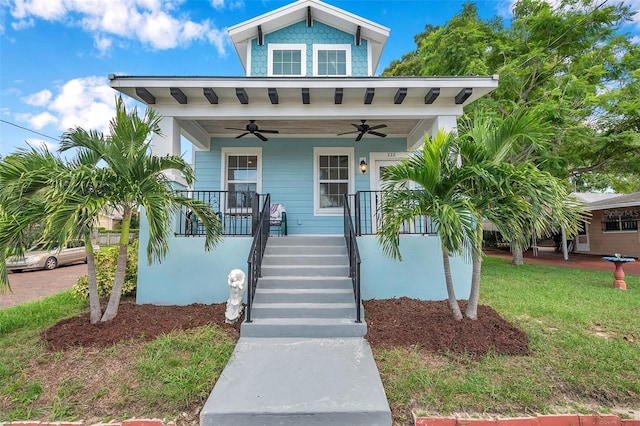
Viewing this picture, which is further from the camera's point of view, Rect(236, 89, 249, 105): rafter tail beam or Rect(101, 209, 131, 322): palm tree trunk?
Rect(236, 89, 249, 105): rafter tail beam

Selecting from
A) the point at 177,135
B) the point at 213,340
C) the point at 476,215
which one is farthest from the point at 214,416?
the point at 177,135

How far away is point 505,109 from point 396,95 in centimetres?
574

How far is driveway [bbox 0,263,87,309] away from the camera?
6957 mm

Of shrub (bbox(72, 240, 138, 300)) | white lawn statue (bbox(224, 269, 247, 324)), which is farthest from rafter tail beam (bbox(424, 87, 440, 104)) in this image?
shrub (bbox(72, 240, 138, 300))

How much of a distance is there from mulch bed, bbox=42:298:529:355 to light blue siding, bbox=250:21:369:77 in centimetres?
645

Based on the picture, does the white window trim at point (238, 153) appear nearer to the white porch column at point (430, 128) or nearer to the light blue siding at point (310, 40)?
the light blue siding at point (310, 40)

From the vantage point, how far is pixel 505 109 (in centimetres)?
921

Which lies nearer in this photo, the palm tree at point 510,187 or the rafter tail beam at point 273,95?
→ the palm tree at point 510,187

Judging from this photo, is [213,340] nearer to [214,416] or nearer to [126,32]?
[214,416]

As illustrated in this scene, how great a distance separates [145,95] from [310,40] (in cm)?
484

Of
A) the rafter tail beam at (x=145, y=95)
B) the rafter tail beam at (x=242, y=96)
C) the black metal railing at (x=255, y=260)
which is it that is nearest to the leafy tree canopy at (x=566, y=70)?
the rafter tail beam at (x=242, y=96)

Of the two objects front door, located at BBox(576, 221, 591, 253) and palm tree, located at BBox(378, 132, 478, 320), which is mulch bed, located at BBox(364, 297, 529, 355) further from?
front door, located at BBox(576, 221, 591, 253)

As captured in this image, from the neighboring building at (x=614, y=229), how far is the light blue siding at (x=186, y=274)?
47.3ft

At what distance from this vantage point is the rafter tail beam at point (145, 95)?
529 centimetres
